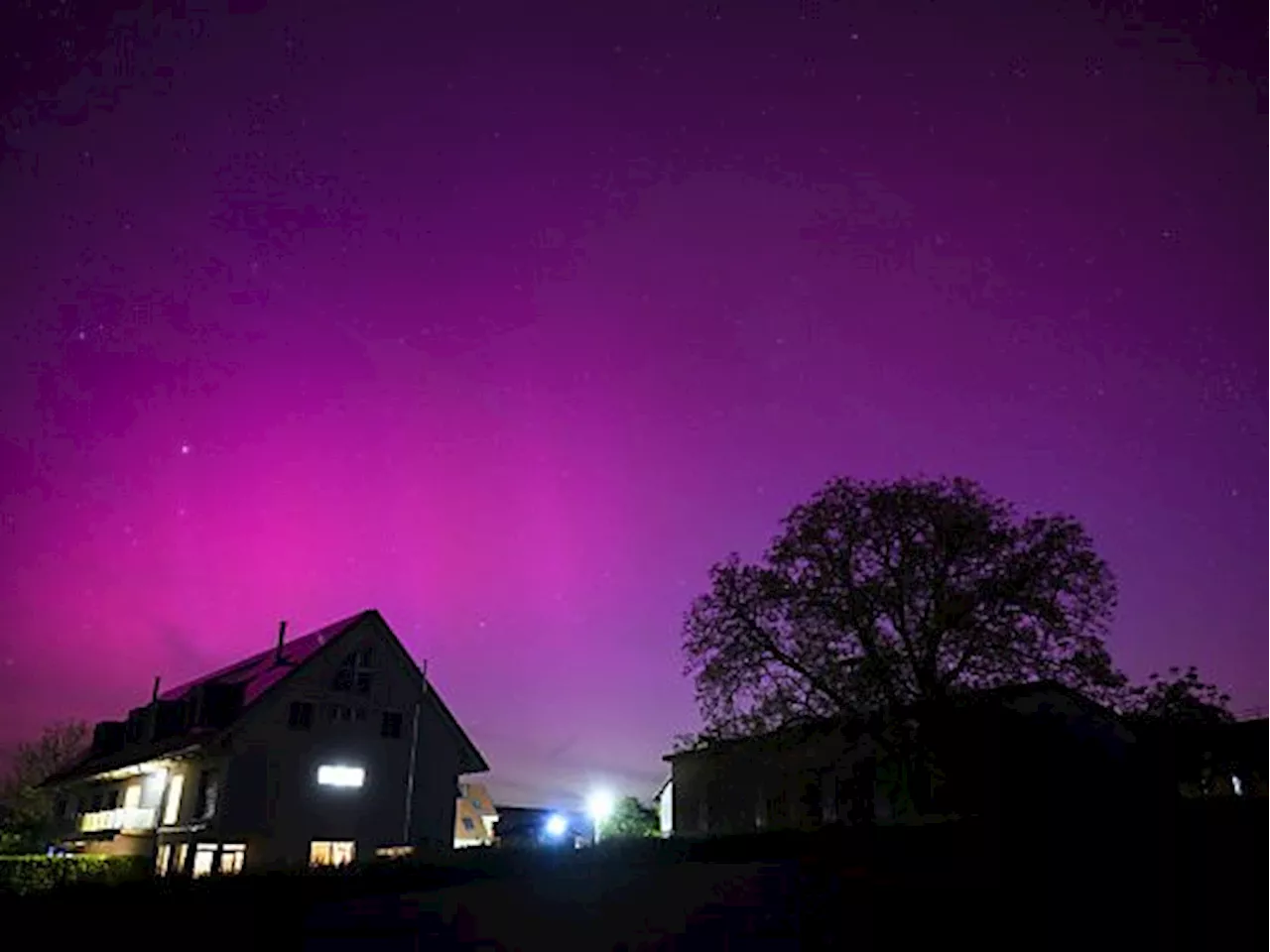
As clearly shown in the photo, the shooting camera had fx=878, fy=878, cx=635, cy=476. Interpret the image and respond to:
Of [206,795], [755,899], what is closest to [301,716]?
[206,795]

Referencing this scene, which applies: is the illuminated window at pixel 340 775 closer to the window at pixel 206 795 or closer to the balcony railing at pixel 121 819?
the window at pixel 206 795

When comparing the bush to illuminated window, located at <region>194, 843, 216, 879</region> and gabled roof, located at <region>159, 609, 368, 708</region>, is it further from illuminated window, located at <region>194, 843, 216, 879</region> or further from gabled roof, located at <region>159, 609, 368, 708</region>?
gabled roof, located at <region>159, 609, 368, 708</region>

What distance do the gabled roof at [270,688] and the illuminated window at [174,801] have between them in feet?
4.84

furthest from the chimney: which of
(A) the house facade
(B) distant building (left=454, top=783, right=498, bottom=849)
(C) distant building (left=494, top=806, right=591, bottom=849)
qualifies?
(B) distant building (left=454, top=783, right=498, bottom=849)

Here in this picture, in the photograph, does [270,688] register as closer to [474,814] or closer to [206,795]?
[206,795]

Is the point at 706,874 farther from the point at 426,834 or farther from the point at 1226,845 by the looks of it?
the point at 426,834

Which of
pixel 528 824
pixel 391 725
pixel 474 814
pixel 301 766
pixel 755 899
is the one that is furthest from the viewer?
pixel 474 814

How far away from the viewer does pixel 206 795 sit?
3891 centimetres

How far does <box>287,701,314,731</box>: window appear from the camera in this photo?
3966cm

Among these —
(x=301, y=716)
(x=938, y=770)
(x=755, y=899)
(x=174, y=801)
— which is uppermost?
(x=301, y=716)

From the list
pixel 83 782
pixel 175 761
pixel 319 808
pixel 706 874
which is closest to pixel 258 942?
pixel 706 874

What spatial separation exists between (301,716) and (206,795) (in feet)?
16.7

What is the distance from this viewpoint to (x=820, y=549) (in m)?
27.2

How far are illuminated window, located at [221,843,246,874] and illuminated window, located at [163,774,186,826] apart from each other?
3301mm
